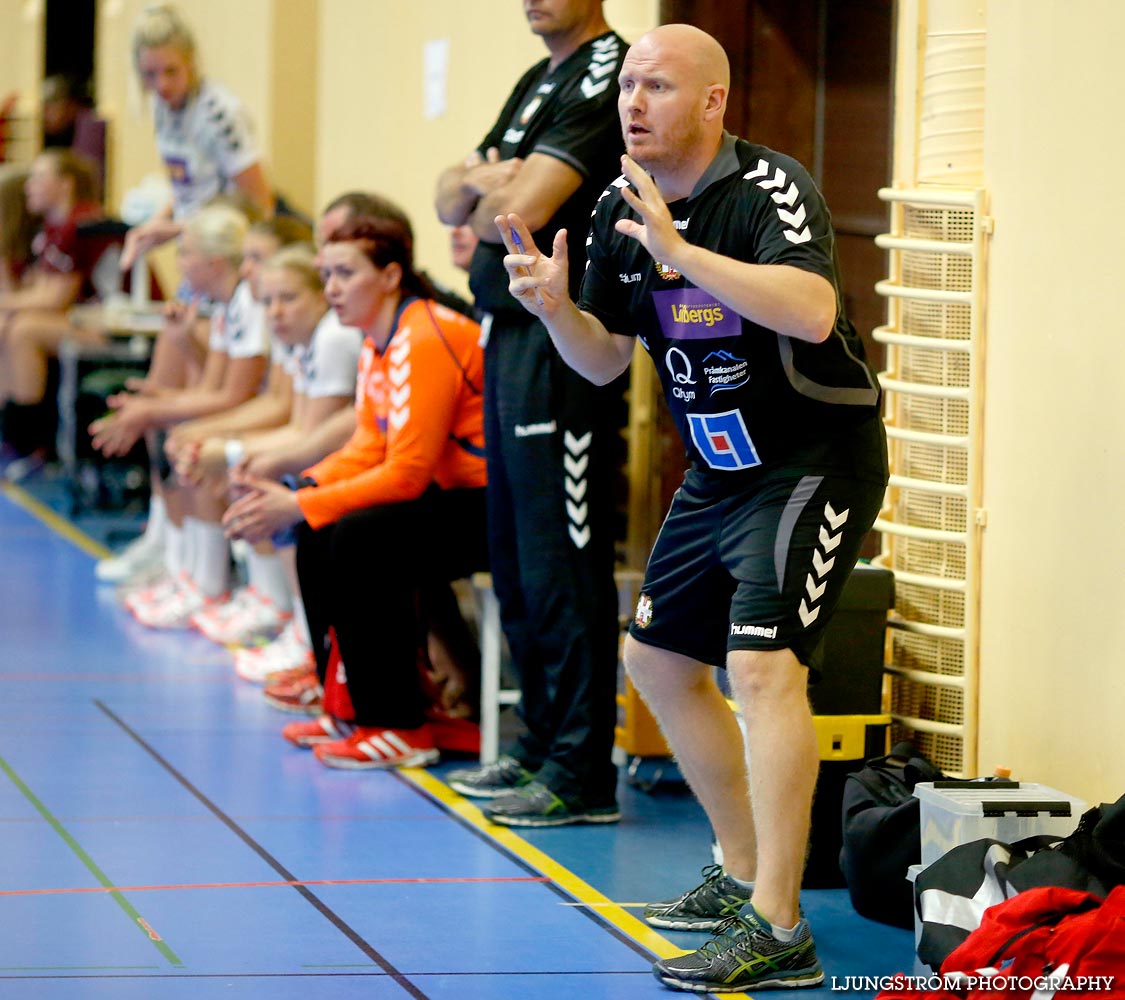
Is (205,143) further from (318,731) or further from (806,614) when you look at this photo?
(806,614)

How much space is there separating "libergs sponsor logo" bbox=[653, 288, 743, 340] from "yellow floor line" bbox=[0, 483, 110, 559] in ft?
18.6

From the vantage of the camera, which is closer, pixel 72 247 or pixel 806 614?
pixel 806 614

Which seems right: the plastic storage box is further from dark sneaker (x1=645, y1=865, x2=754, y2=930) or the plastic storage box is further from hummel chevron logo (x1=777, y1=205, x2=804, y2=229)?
hummel chevron logo (x1=777, y1=205, x2=804, y2=229)

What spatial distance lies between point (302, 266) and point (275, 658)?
4.38ft

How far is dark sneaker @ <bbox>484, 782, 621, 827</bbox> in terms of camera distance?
4.28 meters

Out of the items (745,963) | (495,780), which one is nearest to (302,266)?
(495,780)

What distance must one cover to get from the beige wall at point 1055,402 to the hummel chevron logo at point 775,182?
29.3 inches

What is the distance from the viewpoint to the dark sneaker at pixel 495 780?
14.9 feet

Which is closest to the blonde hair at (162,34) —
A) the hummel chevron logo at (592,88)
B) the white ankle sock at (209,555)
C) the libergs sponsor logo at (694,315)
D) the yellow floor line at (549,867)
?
the white ankle sock at (209,555)

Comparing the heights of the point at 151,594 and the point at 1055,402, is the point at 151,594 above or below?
below

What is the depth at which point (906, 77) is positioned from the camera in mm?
4191

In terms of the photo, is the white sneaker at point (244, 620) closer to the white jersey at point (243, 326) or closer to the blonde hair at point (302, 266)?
the white jersey at point (243, 326)

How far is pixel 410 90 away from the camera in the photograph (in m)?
7.86

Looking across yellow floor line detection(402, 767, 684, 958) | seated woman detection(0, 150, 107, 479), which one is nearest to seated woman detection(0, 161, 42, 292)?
seated woman detection(0, 150, 107, 479)
